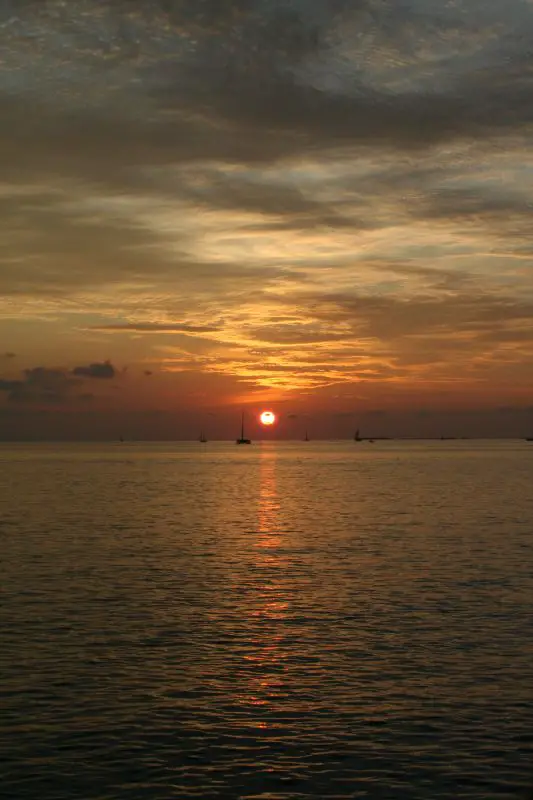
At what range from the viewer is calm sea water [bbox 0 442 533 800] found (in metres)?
21.9

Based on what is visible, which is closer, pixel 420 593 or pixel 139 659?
pixel 139 659

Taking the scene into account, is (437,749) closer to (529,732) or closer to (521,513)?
(529,732)

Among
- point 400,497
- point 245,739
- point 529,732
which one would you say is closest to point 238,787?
point 245,739

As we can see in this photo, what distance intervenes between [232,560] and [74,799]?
38.5 m

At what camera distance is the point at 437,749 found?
2338 centimetres

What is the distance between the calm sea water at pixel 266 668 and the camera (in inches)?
861

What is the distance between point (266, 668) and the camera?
3081cm

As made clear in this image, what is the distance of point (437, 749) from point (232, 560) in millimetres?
35737

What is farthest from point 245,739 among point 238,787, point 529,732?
point 529,732

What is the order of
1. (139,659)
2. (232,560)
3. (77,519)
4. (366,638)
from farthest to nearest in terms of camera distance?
(77,519) < (232,560) < (366,638) < (139,659)

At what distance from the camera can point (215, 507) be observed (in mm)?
106125

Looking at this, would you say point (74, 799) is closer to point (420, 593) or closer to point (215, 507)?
point (420, 593)

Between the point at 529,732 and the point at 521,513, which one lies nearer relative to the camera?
the point at 529,732

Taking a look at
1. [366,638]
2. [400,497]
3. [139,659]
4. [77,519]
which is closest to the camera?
[139,659]
